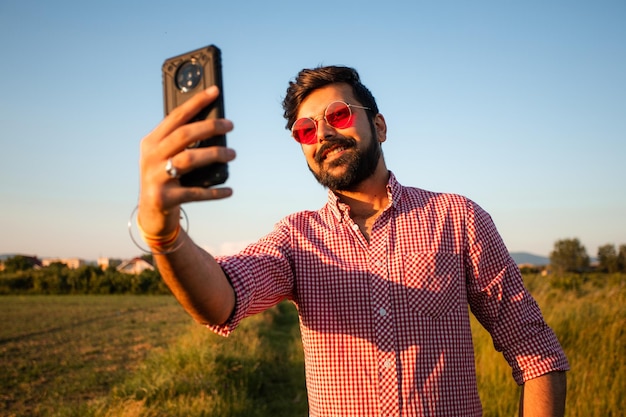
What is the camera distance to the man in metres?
2.01

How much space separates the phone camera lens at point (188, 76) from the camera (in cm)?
143

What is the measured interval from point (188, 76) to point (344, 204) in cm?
110

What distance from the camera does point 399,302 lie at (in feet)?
6.82

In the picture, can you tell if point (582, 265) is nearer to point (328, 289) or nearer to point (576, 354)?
point (576, 354)

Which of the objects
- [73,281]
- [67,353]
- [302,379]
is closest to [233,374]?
[302,379]

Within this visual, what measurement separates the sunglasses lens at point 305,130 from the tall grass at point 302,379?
14.5 feet

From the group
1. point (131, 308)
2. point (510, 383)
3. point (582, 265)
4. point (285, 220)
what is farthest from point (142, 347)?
point (582, 265)

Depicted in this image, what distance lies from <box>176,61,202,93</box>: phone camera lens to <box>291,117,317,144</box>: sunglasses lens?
1.01m

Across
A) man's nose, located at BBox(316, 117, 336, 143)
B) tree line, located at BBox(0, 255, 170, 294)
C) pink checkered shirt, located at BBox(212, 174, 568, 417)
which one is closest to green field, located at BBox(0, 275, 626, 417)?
pink checkered shirt, located at BBox(212, 174, 568, 417)

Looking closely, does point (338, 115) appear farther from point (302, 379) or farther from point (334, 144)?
point (302, 379)

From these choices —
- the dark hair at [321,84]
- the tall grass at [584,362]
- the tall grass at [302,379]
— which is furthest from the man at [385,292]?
the tall grass at [584,362]

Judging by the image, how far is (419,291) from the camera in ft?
6.89

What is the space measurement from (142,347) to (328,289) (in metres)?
17.6

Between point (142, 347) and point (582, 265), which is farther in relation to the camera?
point (582, 265)
